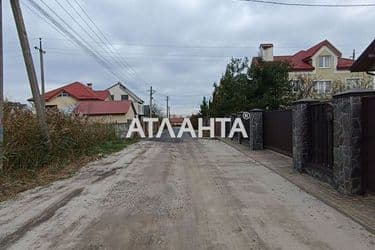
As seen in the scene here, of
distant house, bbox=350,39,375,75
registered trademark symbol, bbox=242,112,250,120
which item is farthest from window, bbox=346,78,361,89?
distant house, bbox=350,39,375,75

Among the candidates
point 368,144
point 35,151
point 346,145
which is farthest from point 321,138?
point 35,151

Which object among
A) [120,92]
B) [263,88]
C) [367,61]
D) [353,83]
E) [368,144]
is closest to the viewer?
[368,144]

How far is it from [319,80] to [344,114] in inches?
1837

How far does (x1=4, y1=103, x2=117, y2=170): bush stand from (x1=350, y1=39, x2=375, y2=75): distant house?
1149cm

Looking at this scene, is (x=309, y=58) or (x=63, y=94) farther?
(x=63, y=94)

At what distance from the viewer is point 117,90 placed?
93.9m

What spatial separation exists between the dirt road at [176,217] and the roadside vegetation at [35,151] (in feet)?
4.19

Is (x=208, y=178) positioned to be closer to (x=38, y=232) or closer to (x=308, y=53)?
(x=38, y=232)

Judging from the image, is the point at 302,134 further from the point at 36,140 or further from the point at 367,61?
the point at 36,140

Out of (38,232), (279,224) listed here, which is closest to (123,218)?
(38,232)

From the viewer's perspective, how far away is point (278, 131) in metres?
20.0

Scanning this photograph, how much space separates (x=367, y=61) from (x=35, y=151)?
12.0 meters

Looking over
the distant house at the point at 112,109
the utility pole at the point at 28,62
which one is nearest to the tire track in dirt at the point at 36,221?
the utility pole at the point at 28,62

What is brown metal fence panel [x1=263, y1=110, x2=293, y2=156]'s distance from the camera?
17.9m
